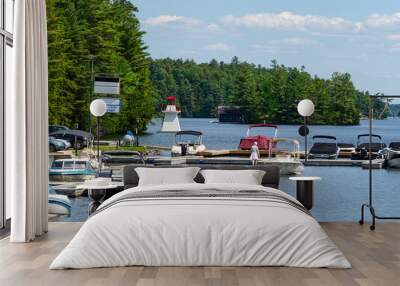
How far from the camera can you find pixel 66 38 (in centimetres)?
954

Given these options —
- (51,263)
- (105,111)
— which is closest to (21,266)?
(51,263)

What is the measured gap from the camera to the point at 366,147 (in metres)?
9.13

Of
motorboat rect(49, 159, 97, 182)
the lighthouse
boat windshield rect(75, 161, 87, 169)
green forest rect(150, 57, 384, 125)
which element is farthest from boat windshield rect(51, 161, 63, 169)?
green forest rect(150, 57, 384, 125)

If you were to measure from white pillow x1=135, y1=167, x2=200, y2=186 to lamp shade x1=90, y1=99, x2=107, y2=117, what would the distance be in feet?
8.15

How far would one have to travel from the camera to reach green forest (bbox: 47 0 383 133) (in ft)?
28.6

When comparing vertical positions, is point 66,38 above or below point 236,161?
above

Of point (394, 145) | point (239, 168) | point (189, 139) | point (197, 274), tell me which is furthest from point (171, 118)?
point (197, 274)

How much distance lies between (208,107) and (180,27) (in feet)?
3.89

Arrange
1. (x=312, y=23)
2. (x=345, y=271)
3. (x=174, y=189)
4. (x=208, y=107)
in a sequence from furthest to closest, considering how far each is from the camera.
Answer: (x=312, y=23)
(x=208, y=107)
(x=174, y=189)
(x=345, y=271)

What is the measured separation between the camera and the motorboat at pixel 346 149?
9.12 m

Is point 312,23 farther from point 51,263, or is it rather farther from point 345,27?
point 51,263

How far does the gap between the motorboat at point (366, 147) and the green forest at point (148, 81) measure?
1.11ft

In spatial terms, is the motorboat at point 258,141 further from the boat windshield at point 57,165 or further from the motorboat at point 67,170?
the boat windshield at point 57,165

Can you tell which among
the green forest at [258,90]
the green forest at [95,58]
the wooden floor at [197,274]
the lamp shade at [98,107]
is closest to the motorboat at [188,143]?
the green forest at [258,90]
